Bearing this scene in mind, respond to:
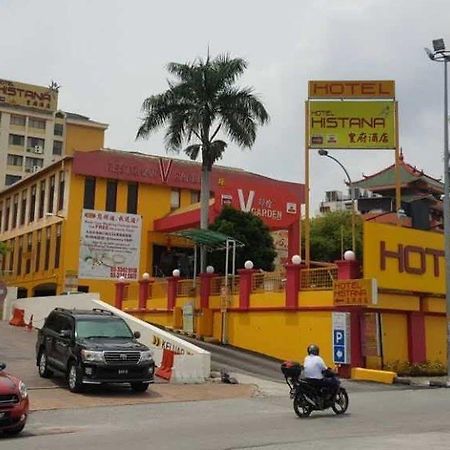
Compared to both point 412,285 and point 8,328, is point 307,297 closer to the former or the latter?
point 412,285

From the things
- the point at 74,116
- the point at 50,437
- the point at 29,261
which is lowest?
the point at 50,437

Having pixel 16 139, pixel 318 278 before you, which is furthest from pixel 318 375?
pixel 16 139

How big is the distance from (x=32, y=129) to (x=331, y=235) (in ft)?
162

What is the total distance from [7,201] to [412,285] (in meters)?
42.4

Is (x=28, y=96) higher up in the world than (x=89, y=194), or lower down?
higher up

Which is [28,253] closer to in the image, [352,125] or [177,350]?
[352,125]

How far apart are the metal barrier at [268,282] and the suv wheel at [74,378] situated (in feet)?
36.0

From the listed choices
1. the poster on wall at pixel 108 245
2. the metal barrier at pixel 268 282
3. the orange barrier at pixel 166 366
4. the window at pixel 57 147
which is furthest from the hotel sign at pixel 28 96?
the orange barrier at pixel 166 366

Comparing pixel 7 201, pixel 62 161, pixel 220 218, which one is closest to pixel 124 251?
pixel 62 161

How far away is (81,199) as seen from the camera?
46.4 m

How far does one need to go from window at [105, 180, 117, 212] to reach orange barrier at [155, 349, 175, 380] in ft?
87.7

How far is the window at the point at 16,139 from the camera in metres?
96.2

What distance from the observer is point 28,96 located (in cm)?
9825

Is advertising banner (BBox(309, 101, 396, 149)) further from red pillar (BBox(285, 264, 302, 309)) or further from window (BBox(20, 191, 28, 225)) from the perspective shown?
window (BBox(20, 191, 28, 225))
